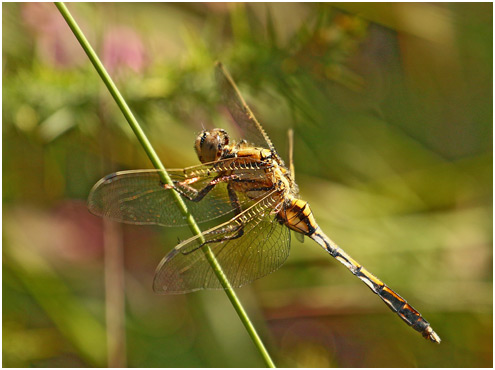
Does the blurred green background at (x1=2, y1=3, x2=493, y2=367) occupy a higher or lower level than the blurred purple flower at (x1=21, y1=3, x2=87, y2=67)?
lower

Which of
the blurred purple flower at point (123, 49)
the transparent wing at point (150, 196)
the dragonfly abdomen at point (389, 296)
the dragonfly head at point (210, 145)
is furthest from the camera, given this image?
the blurred purple flower at point (123, 49)

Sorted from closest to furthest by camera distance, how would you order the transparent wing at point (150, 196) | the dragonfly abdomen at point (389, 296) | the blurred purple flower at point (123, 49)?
1. the transparent wing at point (150, 196)
2. the dragonfly abdomen at point (389, 296)
3. the blurred purple flower at point (123, 49)

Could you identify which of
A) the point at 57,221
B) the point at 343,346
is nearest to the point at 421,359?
the point at 343,346

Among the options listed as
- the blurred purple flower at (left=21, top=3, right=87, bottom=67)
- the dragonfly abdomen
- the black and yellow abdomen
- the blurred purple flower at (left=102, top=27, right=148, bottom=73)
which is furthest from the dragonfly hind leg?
the blurred purple flower at (left=21, top=3, right=87, bottom=67)

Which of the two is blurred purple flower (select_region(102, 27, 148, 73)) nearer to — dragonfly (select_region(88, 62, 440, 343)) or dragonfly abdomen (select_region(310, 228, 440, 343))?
dragonfly (select_region(88, 62, 440, 343))

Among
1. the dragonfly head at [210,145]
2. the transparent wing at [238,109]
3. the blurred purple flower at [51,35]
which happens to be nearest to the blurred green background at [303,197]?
the blurred purple flower at [51,35]

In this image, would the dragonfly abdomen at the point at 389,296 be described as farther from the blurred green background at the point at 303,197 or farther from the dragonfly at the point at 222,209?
the blurred green background at the point at 303,197
